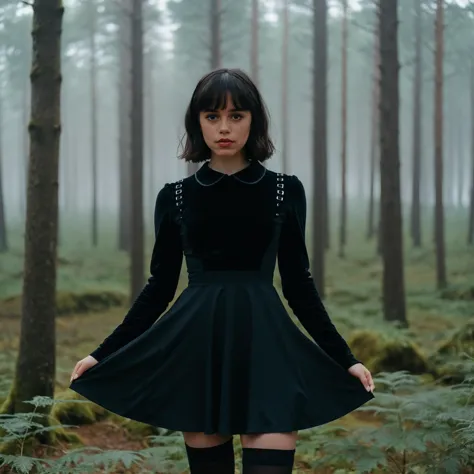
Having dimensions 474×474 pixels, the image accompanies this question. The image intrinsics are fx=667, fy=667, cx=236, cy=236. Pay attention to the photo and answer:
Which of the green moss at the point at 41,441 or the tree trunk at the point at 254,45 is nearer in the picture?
the green moss at the point at 41,441

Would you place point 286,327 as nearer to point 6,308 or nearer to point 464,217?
point 6,308

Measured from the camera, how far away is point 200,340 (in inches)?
107

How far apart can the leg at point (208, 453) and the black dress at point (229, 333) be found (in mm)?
91

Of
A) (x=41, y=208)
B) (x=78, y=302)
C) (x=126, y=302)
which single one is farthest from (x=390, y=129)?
(x=41, y=208)

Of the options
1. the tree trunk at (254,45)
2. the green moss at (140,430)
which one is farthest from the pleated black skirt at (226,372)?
the tree trunk at (254,45)

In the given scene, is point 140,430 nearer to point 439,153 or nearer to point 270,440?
point 270,440

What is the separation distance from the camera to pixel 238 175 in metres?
2.91

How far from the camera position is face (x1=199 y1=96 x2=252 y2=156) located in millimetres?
2781

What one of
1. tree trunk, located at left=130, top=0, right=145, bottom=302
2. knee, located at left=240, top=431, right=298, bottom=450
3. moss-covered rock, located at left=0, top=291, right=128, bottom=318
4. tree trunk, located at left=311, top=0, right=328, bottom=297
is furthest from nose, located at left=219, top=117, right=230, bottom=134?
tree trunk, located at left=311, top=0, right=328, bottom=297

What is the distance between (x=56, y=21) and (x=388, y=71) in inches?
297

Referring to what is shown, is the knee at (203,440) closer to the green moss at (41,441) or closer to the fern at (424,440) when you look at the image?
the fern at (424,440)

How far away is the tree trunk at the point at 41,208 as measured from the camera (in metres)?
5.57

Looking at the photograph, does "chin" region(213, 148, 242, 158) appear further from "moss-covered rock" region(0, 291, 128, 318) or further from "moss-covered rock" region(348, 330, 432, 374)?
"moss-covered rock" region(0, 291, 128, 318)

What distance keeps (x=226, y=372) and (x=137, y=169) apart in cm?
1128
